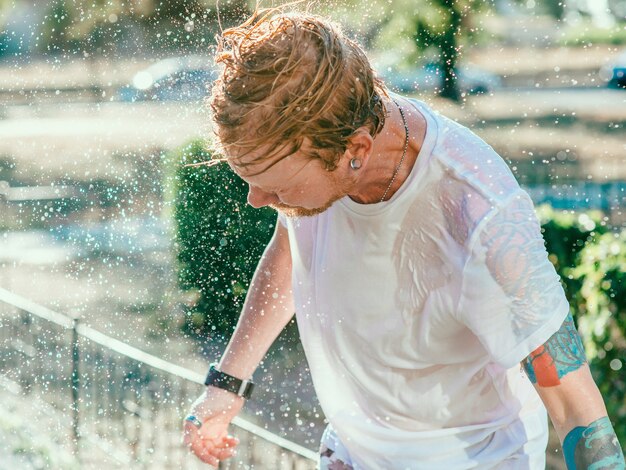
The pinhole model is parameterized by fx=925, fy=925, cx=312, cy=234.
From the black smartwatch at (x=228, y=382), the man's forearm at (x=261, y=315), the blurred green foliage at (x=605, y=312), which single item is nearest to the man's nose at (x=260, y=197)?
the man's forearm at (x=261, y=315)

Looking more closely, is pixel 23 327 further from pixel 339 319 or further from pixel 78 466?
pixel 339 319

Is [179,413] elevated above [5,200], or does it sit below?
above

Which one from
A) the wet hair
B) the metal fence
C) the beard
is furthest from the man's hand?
the metal fence

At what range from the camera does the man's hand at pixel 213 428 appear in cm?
244

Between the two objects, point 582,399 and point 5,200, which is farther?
point 5,200

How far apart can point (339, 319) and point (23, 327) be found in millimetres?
5060

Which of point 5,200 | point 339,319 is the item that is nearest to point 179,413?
point 339,319

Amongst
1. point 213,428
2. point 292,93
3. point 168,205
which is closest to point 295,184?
point 292,93

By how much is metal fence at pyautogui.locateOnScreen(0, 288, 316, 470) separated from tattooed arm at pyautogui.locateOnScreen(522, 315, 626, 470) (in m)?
3.38

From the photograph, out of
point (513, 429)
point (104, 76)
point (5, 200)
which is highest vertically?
point (513, 429)

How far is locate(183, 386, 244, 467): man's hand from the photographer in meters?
2.44

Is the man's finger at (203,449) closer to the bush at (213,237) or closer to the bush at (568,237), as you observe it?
the bush at (568,237)

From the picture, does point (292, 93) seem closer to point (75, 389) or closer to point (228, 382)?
point (228, 382)

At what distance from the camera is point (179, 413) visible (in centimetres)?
588
